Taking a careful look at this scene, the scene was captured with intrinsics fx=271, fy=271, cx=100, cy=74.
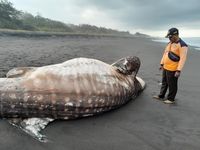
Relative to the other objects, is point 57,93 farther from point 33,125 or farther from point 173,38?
point 173,38

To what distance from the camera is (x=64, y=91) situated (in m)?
4.88

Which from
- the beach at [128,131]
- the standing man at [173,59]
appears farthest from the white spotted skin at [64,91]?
the standing man at [173,59]

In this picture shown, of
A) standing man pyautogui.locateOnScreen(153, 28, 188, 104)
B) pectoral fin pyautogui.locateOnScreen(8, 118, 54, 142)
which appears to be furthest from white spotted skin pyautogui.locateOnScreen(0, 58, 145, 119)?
standing man pyautogui.locateOnScreen(153, 28, 188, 104)

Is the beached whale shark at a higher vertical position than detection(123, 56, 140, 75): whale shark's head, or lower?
lower

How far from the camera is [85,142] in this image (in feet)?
13.7

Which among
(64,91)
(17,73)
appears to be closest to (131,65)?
(64,91)

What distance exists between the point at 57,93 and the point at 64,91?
0.13m

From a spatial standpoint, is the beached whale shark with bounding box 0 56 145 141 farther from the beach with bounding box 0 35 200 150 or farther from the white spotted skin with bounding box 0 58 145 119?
the beach with bounding box 0 35 200 150

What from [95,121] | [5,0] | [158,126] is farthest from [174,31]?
[5,0]

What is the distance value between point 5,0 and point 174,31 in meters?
29.7

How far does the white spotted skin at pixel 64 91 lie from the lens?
4.68 meters

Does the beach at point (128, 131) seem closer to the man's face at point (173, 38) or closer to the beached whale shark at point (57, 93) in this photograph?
the beached whale shark at point (57, 93)

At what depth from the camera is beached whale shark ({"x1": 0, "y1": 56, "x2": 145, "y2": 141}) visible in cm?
464

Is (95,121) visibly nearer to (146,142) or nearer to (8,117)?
(146,142)
